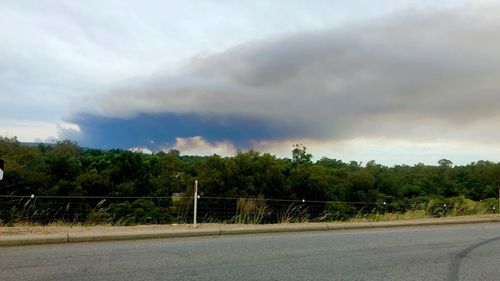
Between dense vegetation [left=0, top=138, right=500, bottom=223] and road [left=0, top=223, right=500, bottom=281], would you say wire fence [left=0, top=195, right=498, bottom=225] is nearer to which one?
dense vegetation [left=0, top=138, right=500, bottom=223]

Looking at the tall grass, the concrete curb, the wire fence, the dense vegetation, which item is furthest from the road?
the dense vegetation

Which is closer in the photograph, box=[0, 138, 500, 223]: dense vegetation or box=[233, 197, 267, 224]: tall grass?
box=[233, 197, 267, 224]: tall grass

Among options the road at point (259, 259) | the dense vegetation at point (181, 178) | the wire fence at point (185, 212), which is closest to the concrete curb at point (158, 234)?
the road at point (259, 259)

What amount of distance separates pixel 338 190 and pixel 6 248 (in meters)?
36.3

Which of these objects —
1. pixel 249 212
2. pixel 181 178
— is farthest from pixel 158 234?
pixel 181 178

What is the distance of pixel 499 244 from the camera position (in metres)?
13.3

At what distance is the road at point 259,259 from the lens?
8148 mm

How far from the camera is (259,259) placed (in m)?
9.71

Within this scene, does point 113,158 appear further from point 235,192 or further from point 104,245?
point 104,245

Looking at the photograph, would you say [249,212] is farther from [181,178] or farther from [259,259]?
[181,178]

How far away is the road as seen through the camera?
815 centimetres

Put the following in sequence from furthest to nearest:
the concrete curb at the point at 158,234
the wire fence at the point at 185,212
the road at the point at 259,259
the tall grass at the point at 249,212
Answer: the wire fence at the point at 185,212, the tall grass at the point at 249,212, the concrete curb at the point at 158,234, the road at the point at 259,259

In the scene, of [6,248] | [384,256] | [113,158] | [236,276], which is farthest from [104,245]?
[113,158]

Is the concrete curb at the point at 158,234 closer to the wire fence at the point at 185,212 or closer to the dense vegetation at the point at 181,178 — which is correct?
the wire fence at the point at 185,212
